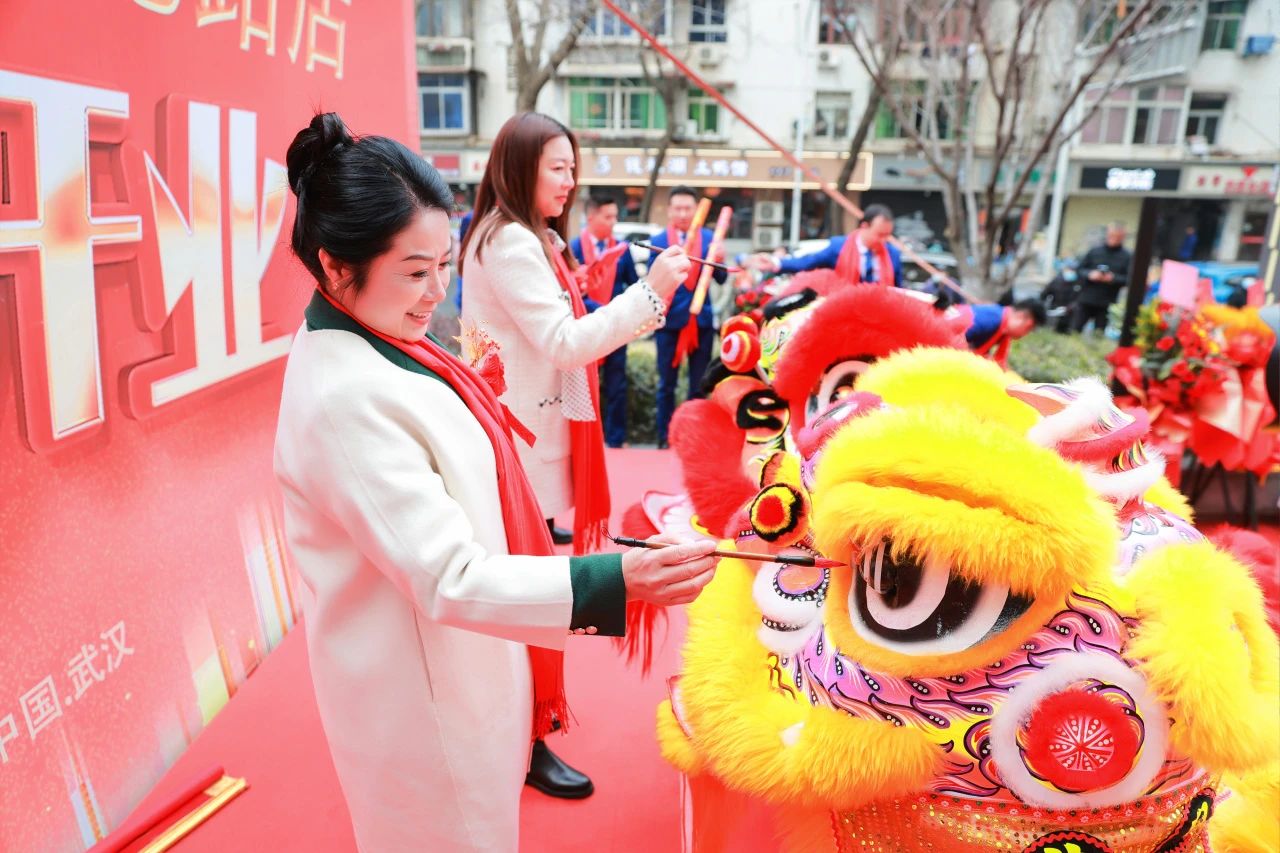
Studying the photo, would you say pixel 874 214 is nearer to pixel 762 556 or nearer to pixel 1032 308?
pixel 1032 308

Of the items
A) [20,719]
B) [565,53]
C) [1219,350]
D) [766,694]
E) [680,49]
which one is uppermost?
[680,49]

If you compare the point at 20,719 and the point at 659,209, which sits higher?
the point at 659,209

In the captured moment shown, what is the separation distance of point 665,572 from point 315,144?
59 cm

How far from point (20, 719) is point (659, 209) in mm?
14255

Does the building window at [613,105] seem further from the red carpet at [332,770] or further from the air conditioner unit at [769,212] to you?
the red carpet at [332,770]

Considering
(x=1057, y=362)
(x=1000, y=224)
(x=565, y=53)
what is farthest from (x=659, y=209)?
(x=1057, y=362)

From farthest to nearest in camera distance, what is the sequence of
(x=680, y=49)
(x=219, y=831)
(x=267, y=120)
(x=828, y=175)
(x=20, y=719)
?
(x=828, y=175) < (x=680, y=49) < (x=267, y=120) < (x=219, y=831) < (x=20, y=719)

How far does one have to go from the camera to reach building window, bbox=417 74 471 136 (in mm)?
13789

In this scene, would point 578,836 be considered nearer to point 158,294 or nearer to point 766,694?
point 766,694

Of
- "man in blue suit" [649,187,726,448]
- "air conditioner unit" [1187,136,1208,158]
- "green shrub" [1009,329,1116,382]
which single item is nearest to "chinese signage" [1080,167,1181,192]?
"air conditioner unit" [1187,136,1208,158]

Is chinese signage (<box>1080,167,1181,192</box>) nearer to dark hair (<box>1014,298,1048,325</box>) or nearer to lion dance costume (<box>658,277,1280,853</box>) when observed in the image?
dark hair (<box>1014,298,1048,325</box>)

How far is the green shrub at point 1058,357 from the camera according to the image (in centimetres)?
521

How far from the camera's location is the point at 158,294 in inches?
71.4

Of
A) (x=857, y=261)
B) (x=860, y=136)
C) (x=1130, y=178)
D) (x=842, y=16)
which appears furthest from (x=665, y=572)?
(x=1130, y=178)
